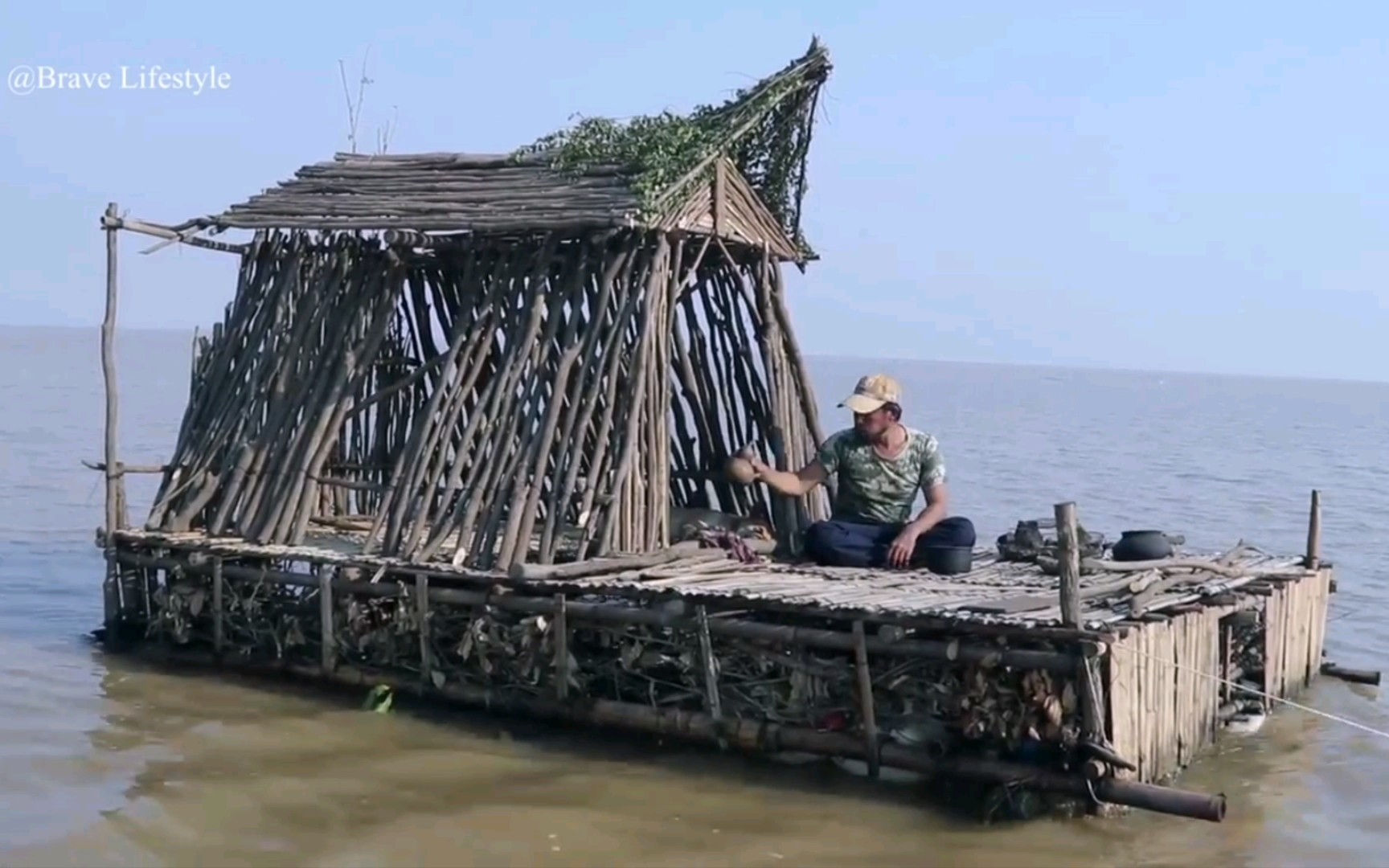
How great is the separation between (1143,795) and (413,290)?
7311mm

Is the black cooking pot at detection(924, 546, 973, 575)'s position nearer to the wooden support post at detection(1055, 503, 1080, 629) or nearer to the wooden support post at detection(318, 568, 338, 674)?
the wooden support post at detection(1055, 503, 1080, 629)

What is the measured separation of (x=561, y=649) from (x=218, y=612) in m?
3.03

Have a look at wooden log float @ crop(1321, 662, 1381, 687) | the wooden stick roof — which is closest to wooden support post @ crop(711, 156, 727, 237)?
the wooden stick roof

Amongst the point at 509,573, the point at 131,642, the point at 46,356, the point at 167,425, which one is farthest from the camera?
the point at 46,356

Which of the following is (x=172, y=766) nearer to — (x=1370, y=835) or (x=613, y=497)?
(x=613, y=497)

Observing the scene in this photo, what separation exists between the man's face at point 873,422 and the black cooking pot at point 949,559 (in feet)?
2.71

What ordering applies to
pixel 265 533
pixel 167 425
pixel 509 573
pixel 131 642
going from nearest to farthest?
pixel 509 573
pixel 265 533
pixel 131 642
pixel 167 425

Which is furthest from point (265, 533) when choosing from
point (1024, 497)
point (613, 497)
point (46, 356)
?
point (46, 356)

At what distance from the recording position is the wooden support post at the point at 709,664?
9.06m

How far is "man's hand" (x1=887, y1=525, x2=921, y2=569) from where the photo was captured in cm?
999

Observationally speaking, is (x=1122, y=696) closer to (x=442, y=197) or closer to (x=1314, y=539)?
(x=1314, y=539)

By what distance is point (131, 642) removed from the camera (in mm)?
12156

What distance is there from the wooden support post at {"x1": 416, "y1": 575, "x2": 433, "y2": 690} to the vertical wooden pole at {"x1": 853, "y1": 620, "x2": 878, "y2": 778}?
9.89 feet

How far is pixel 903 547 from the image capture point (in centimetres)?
998
